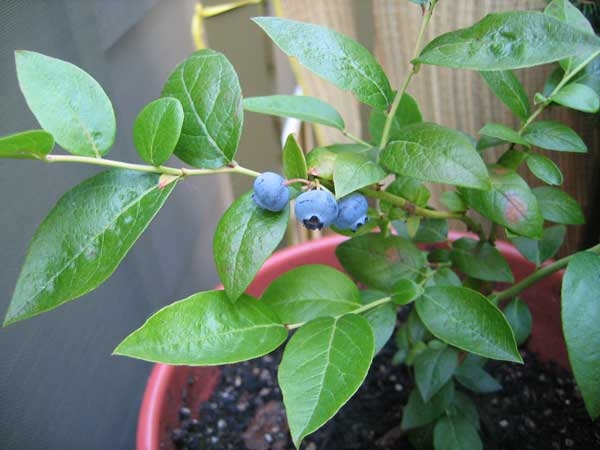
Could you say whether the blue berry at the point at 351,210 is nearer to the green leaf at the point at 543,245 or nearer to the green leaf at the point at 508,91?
the green leaf at the point at 508,91

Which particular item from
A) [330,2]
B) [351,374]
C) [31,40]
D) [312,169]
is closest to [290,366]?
[351,374]

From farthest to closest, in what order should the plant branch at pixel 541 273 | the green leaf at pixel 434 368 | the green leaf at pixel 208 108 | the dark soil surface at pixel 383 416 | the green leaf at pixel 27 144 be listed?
the dark soil surface at pixel 383 416, the green leaf at pixel 434 368, the plant branch at pixel 541 273, the green leaf at pixel 208 108, the green leaf at pixel 27 144

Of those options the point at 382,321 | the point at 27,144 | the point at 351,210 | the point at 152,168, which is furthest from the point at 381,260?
the point at 27,144

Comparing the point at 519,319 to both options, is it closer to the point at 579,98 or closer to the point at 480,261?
the point at 480,261

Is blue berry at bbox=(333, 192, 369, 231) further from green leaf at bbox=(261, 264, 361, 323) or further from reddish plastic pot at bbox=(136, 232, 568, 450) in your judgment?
reddish plastic pot at bbox=(136, 232, 568, 450)

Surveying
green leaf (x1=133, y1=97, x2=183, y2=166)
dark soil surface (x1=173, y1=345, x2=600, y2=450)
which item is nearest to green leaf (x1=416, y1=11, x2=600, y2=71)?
green leaf (x1=133, y1=97, x2=183, y2=166)

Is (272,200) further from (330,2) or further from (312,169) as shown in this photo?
(330,2)

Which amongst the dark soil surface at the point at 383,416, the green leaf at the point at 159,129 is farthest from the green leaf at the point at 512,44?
the dark soil surface at the point at 383,416
